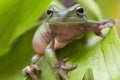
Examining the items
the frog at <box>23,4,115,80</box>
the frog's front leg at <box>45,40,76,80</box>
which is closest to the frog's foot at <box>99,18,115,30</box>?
the frog at <box>23,4,115,80</box>

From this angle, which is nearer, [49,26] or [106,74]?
[106,74]

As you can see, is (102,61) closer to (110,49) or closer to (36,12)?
(110,49)

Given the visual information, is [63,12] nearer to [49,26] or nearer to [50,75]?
[49,26]

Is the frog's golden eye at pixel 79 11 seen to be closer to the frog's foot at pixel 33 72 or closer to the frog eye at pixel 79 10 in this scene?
the frog eye at pixel 79 10

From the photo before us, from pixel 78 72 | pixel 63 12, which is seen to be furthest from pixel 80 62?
pixel 63 12

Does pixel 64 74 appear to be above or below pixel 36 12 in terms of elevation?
below

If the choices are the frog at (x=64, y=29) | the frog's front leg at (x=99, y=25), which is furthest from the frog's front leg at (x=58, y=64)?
the frog's front leg at (x=99, y=25)

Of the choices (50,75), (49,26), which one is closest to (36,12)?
(49,26)
